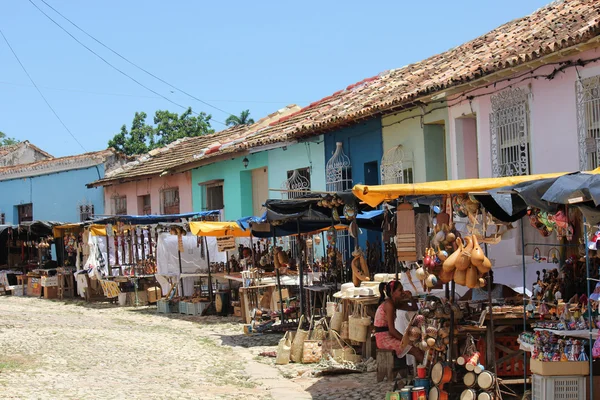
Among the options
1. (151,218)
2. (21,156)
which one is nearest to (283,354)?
(151,218)

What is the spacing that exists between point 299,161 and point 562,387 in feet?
41.5

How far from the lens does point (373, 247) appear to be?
51.1ft

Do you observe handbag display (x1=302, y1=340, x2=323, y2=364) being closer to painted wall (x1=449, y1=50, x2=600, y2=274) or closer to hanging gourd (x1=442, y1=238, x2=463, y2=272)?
painted wall (x1=449, y1=50, x2=600, y2=274)

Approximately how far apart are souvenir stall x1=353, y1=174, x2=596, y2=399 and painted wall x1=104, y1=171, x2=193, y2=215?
16.4 meters

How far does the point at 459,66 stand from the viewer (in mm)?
14391

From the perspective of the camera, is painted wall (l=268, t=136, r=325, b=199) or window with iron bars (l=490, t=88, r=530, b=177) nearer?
window with iron bars (l=490, t=88, r=530, b=177)

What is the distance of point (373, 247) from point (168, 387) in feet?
21.5

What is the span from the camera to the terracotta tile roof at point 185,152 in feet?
76.2

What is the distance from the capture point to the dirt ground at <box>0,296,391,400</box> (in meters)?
9.56

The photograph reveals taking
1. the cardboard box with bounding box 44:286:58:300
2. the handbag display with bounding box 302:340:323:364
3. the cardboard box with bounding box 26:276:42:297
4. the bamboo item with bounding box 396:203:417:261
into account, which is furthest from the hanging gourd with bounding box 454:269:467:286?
the cardboard box with bounding box 26:276:42:297

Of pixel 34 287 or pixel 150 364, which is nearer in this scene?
pixel 150 364

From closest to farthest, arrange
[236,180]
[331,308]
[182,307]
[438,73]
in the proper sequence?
[331,308]
[438,73]
[182,307]
[236,180]

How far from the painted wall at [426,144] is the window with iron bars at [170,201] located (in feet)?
38.5

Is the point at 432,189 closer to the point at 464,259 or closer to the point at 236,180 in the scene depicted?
the point at 464,259
